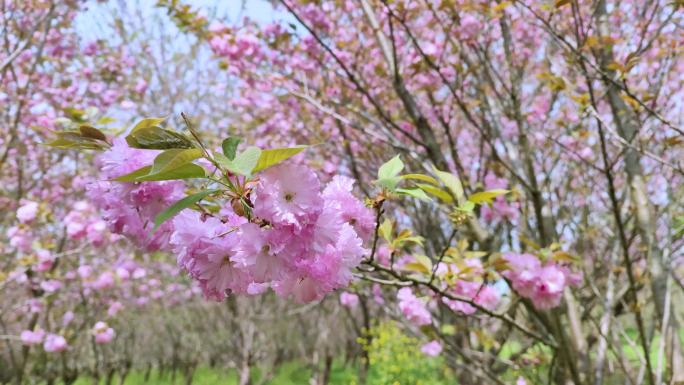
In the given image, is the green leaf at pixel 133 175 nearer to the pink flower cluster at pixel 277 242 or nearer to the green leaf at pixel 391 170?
the pink flower cluster at pixel 277 242

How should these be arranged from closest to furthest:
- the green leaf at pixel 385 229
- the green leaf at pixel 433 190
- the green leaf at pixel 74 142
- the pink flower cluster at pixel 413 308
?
the green leaf at pixel 74 142, the green leaf at pixel 433 190, the green leaf at pixel 385 229, the pink flower cluster at pixel 413 308

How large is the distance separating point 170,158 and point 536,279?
5.18 feet

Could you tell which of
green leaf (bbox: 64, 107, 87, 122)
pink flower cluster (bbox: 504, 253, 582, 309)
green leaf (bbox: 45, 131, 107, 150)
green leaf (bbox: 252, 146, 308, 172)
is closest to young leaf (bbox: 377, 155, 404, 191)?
green leaf (bbox: 252, 146, 308, 172)

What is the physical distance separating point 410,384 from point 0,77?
3893 mm

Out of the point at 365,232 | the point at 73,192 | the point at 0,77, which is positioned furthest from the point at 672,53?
the point at 73,192

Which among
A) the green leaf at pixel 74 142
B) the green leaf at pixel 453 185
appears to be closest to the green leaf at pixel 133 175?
the green leaf at pixel 74 142

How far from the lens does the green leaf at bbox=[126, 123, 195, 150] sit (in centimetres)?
75

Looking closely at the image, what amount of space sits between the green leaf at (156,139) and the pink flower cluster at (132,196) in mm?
117

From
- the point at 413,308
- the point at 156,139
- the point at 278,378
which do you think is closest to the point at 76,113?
the point at 156,139

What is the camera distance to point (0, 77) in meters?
3.71

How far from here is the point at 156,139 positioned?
76 centimetres

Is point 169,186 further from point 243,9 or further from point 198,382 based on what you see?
point 198,382

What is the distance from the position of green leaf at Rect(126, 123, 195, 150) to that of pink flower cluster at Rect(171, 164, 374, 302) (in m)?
0.13

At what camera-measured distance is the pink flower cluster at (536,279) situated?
1.91 metres
